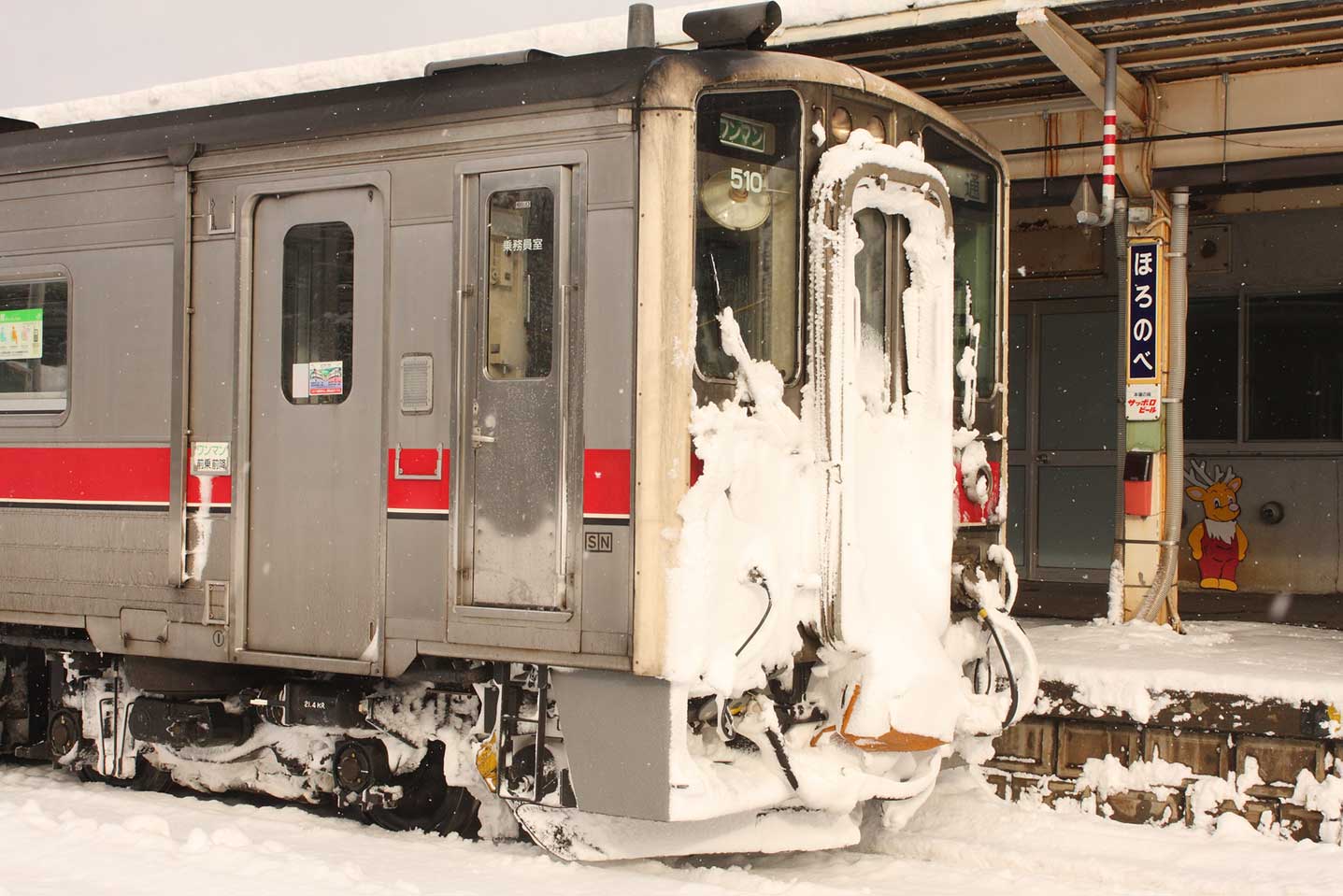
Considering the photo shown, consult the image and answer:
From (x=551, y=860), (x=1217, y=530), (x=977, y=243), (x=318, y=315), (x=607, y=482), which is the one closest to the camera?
(x=607, y=482)

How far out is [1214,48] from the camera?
926 centimetres

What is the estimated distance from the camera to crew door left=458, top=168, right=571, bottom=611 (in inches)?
232

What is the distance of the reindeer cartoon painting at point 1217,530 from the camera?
42.2 feet

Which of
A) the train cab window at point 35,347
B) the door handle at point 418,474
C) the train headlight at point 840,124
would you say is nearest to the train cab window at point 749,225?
the train headlight at point 840,124

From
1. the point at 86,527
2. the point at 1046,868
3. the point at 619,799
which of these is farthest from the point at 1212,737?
the point at 86,527

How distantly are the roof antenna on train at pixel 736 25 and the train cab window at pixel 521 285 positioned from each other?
0.95 metres

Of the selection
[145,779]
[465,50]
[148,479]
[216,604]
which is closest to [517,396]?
[216,604]

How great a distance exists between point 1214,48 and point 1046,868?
5.18 metres

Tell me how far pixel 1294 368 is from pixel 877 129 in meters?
7.63

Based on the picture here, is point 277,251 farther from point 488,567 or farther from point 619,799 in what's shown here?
point 619,799

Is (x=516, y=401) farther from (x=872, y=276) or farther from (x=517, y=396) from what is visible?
(x=872, y=276)

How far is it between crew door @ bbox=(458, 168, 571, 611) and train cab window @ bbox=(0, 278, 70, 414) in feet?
7.99

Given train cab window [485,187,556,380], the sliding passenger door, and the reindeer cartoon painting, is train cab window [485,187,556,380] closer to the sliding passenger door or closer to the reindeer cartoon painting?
the sliding passenger door

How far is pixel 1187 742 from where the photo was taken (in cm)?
751
